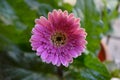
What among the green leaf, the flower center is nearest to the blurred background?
the green leaf

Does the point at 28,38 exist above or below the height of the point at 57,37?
above

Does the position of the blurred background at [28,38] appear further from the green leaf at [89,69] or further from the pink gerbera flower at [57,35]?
the pink gerbera flower at [57,35]

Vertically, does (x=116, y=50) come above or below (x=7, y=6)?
above

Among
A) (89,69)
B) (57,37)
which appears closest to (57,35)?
(57,37)

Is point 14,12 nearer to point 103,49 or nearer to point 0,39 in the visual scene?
point 0,39

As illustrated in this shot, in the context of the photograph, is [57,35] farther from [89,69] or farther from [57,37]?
[89,69]

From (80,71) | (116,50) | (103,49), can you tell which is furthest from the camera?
(116,50)

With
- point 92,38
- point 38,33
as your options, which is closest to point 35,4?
point 92,38

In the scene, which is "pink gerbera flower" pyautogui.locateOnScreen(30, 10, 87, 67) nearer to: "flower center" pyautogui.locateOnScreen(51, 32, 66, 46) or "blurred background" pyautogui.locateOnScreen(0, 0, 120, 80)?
"flower center" pyautogui.locateOnScreen(51, 32, 66, 46)
